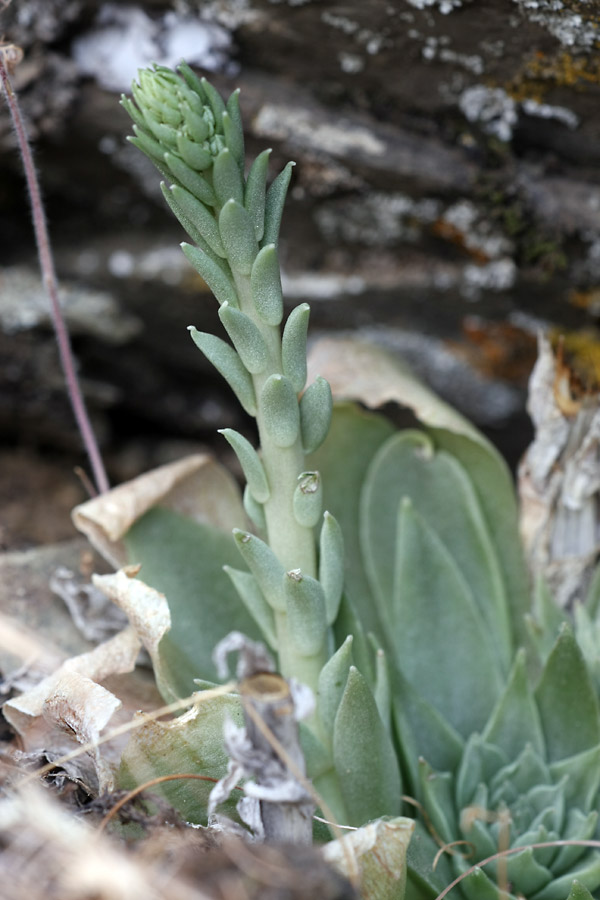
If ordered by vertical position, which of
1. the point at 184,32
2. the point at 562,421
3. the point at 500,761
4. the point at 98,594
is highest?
the point at 184,32

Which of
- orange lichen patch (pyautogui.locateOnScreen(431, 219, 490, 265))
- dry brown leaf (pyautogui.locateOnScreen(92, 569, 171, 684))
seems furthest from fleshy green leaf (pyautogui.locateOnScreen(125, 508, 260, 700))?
orange lichen patch (pyautogui.locateOnScreen(431, 219, 490, 265))

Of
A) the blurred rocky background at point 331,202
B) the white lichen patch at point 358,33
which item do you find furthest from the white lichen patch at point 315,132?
the white lichen patch at point 358,33

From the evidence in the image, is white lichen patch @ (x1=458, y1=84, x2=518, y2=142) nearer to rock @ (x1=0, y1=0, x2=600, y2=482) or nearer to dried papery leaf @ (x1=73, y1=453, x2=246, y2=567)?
rock @ (x1=0, y1=0, x2=600, y2=482)

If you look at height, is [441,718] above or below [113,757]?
below

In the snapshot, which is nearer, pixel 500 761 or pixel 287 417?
pixel 287 417

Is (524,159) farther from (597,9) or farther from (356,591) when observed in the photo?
(356,591)

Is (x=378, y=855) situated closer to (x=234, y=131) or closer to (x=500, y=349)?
(x=234, y=131)

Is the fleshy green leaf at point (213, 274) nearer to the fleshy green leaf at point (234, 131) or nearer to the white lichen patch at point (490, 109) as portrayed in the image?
the fleshy green leaf at point (234, 131)

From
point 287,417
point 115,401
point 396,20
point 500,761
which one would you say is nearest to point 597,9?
point 396,20
